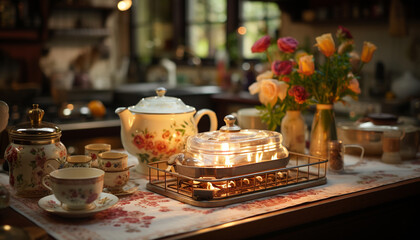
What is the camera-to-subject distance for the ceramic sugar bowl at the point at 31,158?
49.7 inches

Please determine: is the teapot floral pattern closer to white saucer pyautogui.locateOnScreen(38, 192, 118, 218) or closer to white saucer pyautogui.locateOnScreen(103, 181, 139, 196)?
white saucer pyautogui.locateOnScreen(103, 181, 139, 196)

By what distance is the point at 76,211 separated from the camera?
3.62 ft

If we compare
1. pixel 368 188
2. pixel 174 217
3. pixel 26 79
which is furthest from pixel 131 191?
pixel 26 79

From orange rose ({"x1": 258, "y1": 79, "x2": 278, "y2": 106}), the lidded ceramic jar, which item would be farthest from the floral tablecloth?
orange rose ({"x1": 258, "y1": 79, "x2": 278, "y2": 106})

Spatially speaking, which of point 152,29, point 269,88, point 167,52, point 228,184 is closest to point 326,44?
point 269,88

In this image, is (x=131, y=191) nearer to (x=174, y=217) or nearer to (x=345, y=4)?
(x=174, y=217)

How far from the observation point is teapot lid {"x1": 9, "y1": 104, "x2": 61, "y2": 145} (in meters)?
1.27

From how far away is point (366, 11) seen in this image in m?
3.82

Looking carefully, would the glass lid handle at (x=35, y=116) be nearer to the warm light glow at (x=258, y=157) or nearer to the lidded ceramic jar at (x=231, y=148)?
the lidded ceramic jar at (x=231, y=148)

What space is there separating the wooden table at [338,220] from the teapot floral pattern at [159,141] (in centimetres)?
44

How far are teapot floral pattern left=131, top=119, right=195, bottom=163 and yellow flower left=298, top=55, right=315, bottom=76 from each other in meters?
0.41

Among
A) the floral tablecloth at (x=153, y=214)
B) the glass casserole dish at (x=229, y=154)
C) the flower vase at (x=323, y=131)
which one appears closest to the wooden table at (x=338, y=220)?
the floral tablecloth at (x=153, y=214)

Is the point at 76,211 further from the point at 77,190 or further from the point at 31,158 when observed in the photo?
the point at 31,158

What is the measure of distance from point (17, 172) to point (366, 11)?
10.4 ft
